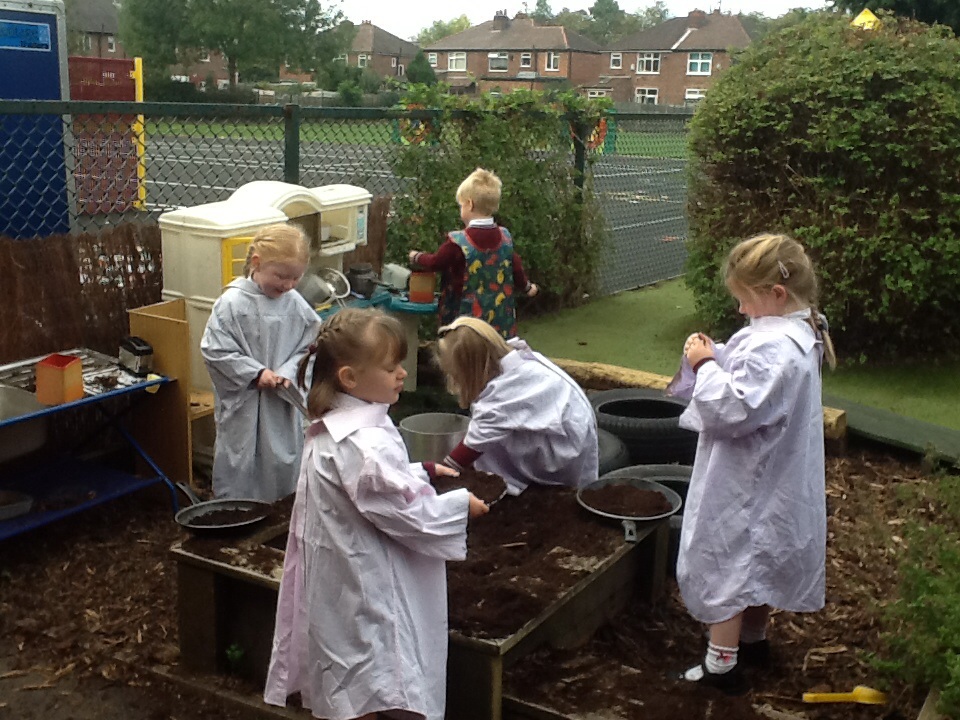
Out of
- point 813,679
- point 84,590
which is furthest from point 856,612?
point 84,590

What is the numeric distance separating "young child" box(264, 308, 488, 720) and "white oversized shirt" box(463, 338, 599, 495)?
4.56 feet

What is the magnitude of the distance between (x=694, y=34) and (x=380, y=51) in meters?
34.6

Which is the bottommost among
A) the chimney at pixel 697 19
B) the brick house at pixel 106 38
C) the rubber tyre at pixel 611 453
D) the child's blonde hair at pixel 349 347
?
the rubber tyre at pixel 611 453

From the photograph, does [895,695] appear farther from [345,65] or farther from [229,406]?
[345,65]

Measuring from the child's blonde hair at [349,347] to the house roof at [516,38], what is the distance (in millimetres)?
83683

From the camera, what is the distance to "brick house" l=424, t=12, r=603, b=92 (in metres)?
84.0

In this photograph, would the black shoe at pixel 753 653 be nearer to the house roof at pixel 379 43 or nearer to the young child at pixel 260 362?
the young child at pixel 260 362

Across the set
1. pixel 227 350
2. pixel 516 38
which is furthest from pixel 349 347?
pixel 516 38

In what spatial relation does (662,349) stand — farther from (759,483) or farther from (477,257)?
(759,483)

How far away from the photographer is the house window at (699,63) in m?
76.8

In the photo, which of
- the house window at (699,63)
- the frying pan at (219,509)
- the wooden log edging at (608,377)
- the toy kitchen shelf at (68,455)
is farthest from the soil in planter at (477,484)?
the house window at (699,63)

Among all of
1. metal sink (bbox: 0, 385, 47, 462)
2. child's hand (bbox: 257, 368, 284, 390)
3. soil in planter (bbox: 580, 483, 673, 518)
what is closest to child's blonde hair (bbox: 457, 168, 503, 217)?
child's hand (bbox: 257, 368, 284, 390)

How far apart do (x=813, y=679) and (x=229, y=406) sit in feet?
9.34

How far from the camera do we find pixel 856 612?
4.46 meters
